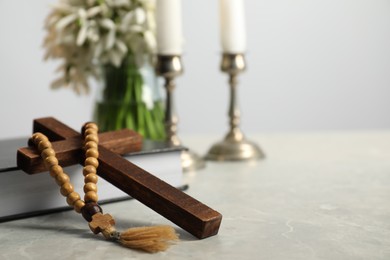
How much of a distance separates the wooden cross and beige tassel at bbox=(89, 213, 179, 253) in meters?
0.03

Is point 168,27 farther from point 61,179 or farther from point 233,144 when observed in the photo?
point 61,179

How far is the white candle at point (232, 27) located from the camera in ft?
A: 4.21

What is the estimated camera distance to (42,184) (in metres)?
0.82

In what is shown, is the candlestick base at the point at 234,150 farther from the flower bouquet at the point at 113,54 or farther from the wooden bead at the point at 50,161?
the wooden bead at the point at 50,161

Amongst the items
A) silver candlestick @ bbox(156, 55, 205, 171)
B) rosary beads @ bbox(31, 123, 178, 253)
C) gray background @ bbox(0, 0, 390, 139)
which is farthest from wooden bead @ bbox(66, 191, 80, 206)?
gray background @ bbox(0, 0, 390, 139)

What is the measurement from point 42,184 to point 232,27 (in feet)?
2.03

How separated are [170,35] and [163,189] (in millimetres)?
530

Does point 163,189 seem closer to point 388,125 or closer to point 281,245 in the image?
point 281,245

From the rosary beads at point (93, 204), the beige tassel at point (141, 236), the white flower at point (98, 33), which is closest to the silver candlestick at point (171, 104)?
the white flower at point (98, 33)

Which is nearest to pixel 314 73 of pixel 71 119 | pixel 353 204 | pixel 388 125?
pixel 388 125

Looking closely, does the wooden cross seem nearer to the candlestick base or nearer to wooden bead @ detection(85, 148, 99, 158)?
wooden bead @ detection(85, 148, 99, 158)

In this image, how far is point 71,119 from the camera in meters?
2.40

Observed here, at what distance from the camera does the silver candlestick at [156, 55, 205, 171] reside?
46.1 inches

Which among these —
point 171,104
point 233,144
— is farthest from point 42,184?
point 233,144
